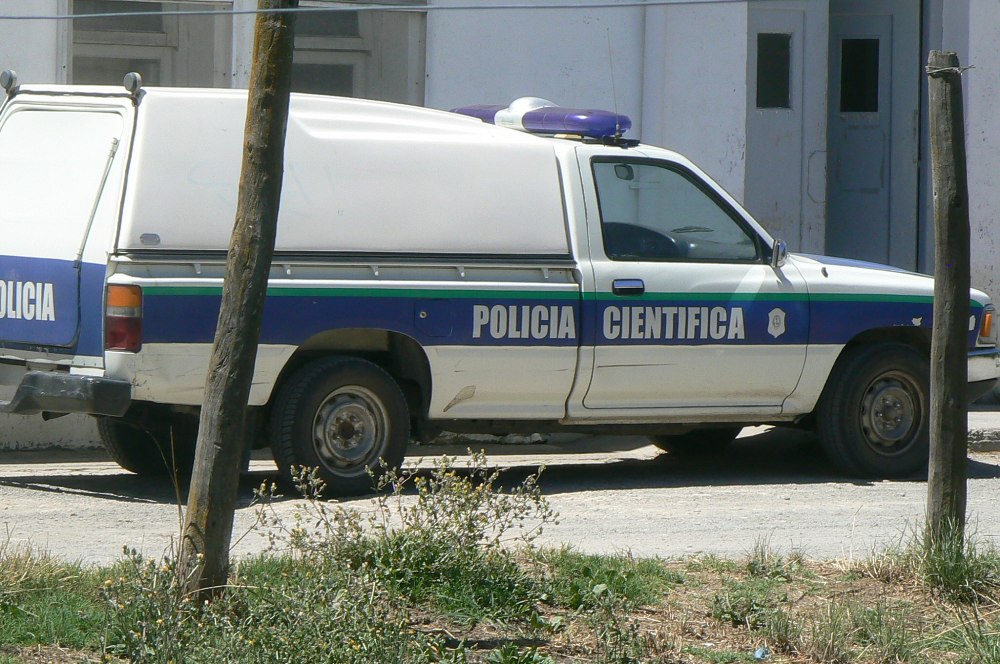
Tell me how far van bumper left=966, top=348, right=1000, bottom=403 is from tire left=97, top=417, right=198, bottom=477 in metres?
4.54

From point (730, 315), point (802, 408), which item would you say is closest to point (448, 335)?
point (730, 315)

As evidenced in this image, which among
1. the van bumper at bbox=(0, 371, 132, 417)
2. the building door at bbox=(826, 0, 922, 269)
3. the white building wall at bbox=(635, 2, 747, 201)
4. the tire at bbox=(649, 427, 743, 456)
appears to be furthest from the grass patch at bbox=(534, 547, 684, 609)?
the building door at bbox=(826, 0, 922, 269)

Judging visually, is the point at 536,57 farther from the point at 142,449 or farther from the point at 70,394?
the point at 70,394

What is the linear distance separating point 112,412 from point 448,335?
176 cm

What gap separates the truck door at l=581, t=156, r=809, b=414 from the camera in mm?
8102

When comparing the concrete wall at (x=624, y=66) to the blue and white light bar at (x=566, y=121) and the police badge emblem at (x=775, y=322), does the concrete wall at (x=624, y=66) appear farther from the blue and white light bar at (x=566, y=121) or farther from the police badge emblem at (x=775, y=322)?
the police badge emblem at (x=775, y=322)

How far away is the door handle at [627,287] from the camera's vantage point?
26.4 ft

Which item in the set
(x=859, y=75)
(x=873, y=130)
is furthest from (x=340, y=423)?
(x=859, y=75)

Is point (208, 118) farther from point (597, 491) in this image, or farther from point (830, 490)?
point (830, 490)

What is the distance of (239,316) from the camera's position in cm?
471

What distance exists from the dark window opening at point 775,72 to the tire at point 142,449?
6.50m

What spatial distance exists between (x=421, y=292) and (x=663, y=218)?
4.98ft

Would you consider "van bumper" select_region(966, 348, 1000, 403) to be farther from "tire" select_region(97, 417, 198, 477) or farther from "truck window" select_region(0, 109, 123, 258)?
"truck window" select_region(0, 109, 123, 258)

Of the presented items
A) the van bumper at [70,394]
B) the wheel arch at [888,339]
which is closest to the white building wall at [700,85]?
the wheel arch at [888,339]
